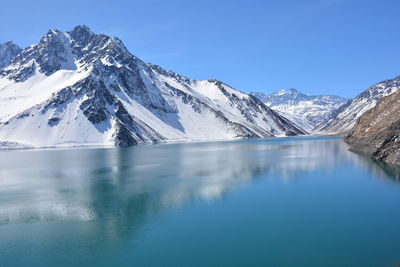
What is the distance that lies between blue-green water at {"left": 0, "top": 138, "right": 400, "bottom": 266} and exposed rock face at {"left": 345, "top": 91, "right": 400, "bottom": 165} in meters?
24.2

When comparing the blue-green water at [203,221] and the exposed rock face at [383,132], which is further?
the exposed rock face at [383,132]

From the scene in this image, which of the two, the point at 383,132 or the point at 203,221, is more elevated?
the point at 383,132

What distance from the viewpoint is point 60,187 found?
3017 inches

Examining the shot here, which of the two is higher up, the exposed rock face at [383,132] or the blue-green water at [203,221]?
the exposed rock face at [383,132]

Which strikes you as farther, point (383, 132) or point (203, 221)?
point (383, 132)

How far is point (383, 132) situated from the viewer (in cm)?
12825

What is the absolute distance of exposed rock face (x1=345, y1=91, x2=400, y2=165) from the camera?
107 meters

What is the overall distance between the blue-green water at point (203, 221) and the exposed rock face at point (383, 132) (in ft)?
79.5

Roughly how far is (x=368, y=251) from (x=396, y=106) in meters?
142

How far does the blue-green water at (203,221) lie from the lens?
35.1m

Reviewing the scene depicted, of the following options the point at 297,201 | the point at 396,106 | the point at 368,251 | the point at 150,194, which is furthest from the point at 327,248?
the point at 396,106

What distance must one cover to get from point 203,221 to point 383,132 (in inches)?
4105

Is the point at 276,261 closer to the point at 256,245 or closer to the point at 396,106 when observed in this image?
the point at 256,245

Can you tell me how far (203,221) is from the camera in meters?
47.2
